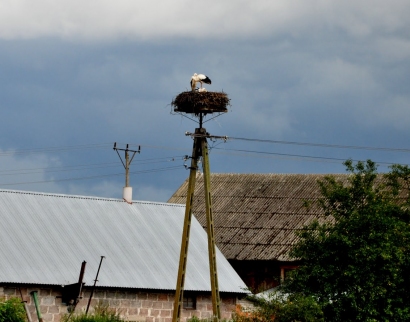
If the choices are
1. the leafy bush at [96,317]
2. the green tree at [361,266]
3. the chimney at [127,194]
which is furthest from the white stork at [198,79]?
the chimney at [127,194]

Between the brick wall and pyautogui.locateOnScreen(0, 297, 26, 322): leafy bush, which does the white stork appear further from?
pyautogui.locateOnScreen(0, 297, 26, 322): leafy bush

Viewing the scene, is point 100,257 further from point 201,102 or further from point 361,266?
point 361,266

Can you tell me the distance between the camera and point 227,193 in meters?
54.2

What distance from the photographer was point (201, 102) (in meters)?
32.6

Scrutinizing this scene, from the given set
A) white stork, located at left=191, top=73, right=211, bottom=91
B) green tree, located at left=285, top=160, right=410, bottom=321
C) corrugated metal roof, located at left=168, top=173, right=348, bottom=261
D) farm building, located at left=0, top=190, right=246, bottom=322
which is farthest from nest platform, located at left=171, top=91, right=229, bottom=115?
corrugated metal roof, located at left=168, top=173, right=348, bottom=261

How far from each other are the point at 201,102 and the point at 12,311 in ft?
28.8

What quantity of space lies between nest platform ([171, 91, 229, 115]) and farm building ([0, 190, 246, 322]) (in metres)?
6.11

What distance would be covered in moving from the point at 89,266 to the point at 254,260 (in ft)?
43.5

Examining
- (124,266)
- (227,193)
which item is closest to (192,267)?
(124,266)

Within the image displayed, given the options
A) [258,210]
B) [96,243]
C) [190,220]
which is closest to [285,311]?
[190,220]

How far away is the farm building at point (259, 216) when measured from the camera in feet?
155

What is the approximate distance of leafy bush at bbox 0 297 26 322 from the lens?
29.8m

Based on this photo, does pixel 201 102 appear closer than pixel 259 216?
Yes

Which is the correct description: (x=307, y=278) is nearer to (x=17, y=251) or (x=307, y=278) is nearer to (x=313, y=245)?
(x=313, y=245)
